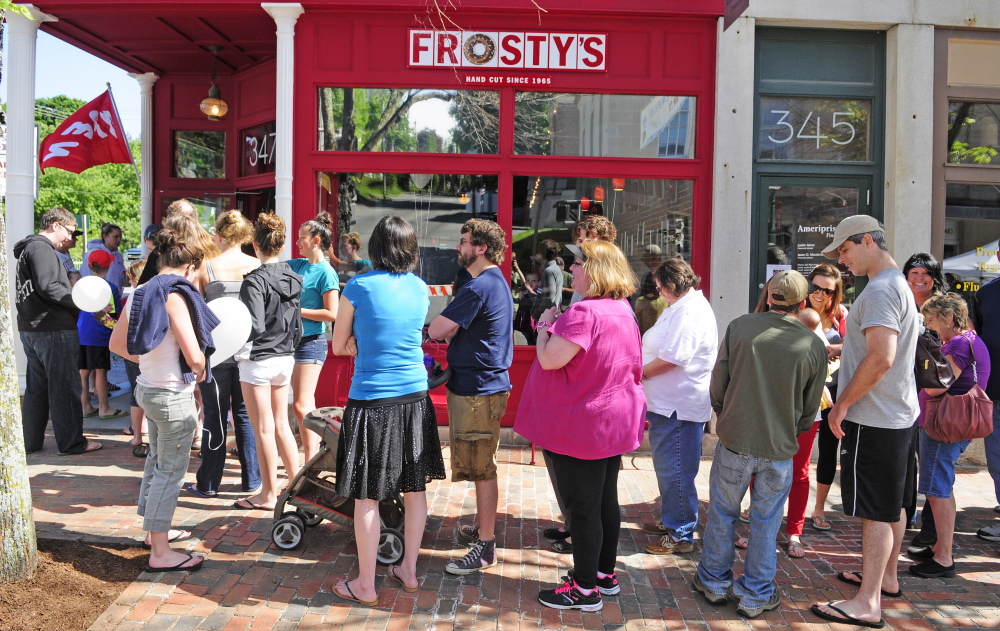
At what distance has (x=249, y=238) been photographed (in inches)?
205

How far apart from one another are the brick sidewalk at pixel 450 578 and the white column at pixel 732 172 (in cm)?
247

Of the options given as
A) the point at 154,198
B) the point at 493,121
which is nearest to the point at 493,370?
the point at 493,121

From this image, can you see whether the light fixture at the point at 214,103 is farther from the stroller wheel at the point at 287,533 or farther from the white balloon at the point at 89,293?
the stroller wheel at the point at 287,533

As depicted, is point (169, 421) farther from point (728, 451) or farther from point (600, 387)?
point (728, 451)

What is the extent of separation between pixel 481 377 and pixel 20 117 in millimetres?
6046

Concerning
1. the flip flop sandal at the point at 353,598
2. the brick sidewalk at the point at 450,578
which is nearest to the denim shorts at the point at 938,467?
the brick sidewalk at the point at 450,578

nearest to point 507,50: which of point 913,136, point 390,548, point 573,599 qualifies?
point 913,136

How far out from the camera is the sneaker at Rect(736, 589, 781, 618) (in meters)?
3.80

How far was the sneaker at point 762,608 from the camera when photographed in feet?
12.5

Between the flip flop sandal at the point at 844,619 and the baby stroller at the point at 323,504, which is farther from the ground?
the baby stroller at the point at 323,504

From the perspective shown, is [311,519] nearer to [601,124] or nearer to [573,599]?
[573,599]

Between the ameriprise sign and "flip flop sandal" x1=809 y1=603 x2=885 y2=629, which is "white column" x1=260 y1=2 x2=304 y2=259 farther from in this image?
"flip flop sandal" x1=809 y1=603 x2=885 y2=629

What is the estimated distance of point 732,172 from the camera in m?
7.17

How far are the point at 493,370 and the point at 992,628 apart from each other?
2862 millimetres
